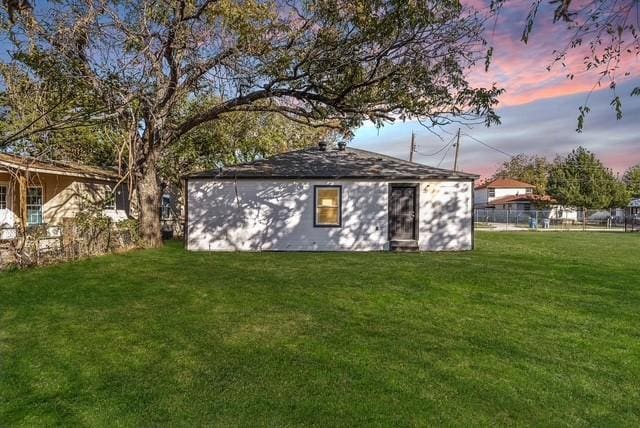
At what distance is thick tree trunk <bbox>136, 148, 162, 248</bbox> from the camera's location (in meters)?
13.3

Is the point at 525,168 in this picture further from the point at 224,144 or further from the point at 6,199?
the point at 6,199

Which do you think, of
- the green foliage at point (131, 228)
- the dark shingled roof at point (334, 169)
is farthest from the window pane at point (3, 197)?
the dark shingled roof at point (334, 169)

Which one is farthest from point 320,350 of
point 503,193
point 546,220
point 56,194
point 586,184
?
point 503,193

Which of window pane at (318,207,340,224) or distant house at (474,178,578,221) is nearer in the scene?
window pane at (318,207,340,224)

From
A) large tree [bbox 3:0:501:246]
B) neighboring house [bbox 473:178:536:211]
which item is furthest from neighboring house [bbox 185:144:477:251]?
neighboring house [bbox 473:178:536:211]

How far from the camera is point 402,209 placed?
13039 millimetres

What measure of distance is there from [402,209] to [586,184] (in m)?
35.1

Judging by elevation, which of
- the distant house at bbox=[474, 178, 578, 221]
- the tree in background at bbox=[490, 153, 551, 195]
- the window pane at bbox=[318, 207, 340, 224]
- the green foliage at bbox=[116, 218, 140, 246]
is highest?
the tree in background at bbox=[490, 153, 551, 195]

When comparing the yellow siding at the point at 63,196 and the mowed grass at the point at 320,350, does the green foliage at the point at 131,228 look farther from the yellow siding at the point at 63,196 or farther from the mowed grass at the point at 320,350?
the mowed grass at the point at 320,350

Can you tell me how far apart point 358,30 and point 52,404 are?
8.48m

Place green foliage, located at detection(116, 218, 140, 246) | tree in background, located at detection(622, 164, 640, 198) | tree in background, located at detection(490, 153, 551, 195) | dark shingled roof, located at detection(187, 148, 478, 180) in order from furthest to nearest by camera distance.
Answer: tree in background, located at detection(490, 153, 551, 195)
tree in background, located at detection(622, 164, 640, 198)
dark shingled roof, located at detection(187, 148, 478, 180)
green foliage, located at detection(116, 218, 140, 246)

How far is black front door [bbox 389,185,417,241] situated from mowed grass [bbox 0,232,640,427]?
4.77 meters

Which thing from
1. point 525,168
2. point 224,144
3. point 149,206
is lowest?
point 149,206

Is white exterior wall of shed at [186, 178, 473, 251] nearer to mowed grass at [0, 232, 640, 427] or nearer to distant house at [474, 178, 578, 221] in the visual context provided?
mowed grass at [0, 232, 640, 427]
